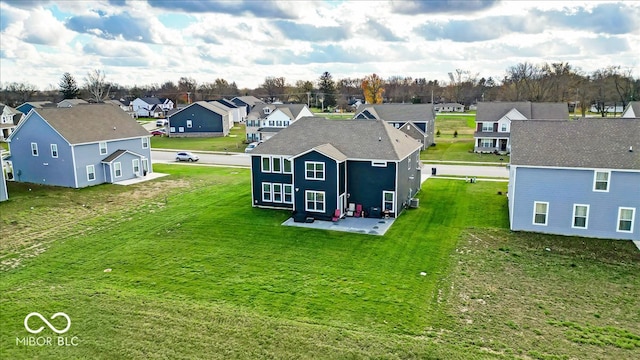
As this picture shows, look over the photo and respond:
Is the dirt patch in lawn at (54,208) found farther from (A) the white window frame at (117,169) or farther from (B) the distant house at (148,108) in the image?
(B) the distant house at (148,108)

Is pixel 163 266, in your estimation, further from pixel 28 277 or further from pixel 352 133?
pixel 352 133

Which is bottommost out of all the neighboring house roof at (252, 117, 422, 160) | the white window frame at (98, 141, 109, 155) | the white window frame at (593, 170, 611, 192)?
the white window frame at (593, 170, 611, 192)

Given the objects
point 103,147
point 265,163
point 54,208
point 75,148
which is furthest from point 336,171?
point 103,147

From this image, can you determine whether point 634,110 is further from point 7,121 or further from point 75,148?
point 7,121

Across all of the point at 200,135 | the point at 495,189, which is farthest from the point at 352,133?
the point at 200,135

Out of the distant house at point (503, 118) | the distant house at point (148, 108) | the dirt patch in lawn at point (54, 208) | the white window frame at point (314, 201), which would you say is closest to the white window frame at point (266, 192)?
the white window frame at point (314, 201)

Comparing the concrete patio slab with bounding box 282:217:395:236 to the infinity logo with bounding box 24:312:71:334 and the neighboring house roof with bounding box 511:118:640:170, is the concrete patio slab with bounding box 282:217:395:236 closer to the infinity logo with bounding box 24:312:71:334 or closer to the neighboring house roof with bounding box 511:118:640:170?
the neighboring house roof with bounding box 511:118:640:170

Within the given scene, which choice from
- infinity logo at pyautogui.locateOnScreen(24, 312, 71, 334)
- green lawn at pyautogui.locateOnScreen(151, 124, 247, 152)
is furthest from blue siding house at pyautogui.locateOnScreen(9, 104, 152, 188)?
infinity logo at pyautogui.locateOnScreen(24, 312, 71, 334)
